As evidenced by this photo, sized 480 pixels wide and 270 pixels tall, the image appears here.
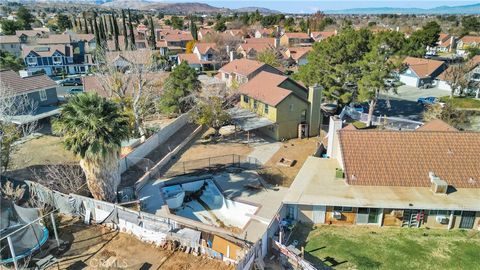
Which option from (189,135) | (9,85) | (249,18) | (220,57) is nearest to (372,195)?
(189,135)

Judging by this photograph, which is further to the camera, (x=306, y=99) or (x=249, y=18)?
(x=249, y=18)

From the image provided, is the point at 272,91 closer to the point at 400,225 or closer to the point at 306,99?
the point at 306,99

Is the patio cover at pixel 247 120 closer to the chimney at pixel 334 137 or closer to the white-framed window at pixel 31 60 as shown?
the chimney at pixel 334 137

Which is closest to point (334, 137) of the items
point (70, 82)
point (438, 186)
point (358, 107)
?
point (438, 186)

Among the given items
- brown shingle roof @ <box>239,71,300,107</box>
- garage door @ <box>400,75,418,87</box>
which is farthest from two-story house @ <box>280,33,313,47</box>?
brown shingle roof @ <box>239,71,300,107</box>

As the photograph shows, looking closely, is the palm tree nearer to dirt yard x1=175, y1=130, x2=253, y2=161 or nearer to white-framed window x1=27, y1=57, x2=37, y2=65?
dirt yard x1=175, y1=130, x2=253, y2=161

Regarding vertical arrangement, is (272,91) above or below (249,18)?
below
